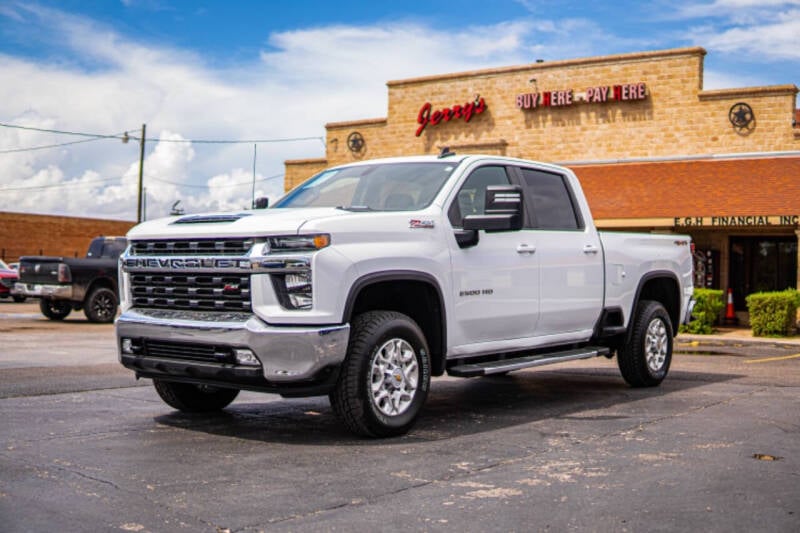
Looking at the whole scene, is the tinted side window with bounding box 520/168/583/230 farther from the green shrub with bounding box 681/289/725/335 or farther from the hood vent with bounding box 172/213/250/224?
the green shrub with bounding box 681/289/725/335

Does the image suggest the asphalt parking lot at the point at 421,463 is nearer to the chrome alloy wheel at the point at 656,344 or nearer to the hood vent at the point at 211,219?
the chrome alloy wheel at the point at 656,344

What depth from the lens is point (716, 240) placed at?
25.5 metres

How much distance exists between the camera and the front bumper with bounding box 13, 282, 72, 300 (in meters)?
22.1

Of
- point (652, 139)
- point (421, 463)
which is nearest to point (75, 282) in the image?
point (652, 139)

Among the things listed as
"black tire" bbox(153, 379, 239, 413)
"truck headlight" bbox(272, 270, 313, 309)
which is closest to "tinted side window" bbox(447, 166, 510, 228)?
"truck headlight" bbox(272, 270, 313, 309)

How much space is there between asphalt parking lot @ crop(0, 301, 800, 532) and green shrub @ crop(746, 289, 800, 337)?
452 inches

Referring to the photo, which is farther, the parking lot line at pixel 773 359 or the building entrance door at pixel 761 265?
the building entrance door at pixel 761 265

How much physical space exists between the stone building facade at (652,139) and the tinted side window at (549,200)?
14.0 metres

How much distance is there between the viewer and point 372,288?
7254 mm

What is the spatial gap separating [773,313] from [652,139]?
803cm

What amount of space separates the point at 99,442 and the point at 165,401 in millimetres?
1479

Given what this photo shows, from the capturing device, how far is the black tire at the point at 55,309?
76.3 ft

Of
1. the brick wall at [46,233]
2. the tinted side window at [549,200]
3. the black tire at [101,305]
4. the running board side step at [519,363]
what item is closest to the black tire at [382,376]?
the running board side step at [519,363]

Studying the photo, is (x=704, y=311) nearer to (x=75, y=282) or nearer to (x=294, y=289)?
(x=75, y=282)
